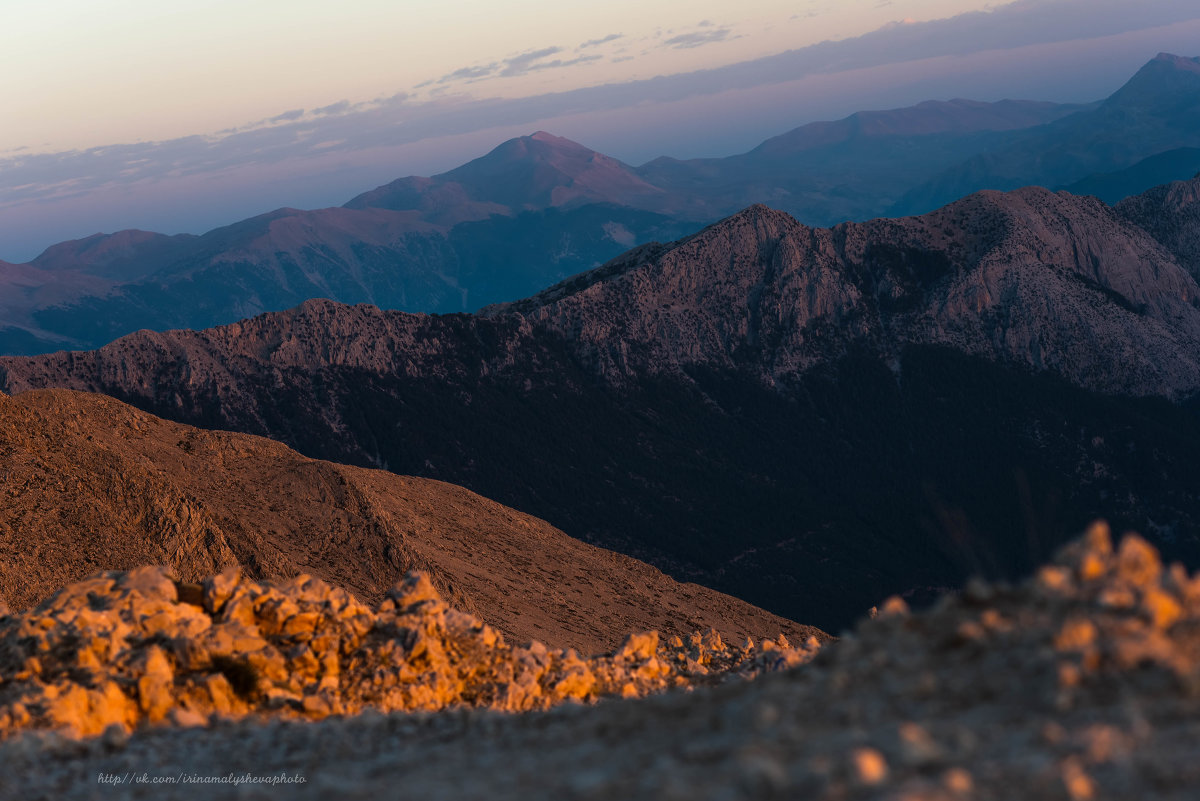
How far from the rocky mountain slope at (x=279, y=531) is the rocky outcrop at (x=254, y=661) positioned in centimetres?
3740

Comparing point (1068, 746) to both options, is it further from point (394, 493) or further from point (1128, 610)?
point (394, 493)

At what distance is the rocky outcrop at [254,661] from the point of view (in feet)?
87.3

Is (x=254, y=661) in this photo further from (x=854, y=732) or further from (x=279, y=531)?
(x=279, y=531)

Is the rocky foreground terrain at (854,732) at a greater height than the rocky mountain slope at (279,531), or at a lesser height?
greater

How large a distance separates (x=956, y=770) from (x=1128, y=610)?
5.83 meters

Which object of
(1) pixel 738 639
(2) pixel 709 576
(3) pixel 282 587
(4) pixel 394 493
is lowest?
(2) pixel 709 576

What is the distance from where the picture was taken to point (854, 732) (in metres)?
15.7

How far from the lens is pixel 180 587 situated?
32.7 meters

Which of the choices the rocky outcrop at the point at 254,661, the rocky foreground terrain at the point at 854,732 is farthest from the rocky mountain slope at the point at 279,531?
the rocky foreground terrain at the point at 854,732

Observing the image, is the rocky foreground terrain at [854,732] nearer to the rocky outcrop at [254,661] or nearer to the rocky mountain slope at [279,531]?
the rocky outcrop at [254,661]

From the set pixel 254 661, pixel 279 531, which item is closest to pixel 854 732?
pixel 254 661

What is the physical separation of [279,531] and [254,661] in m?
62.7

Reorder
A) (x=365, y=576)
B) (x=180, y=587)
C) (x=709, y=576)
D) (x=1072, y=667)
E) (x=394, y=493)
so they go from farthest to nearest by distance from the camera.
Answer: (x=709, y=576), (x=394, y=493), (x=365, y=576), (x=180, y=587), (x=1072, y=667)

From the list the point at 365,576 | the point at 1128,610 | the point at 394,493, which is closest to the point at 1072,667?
the point at 1128,610
